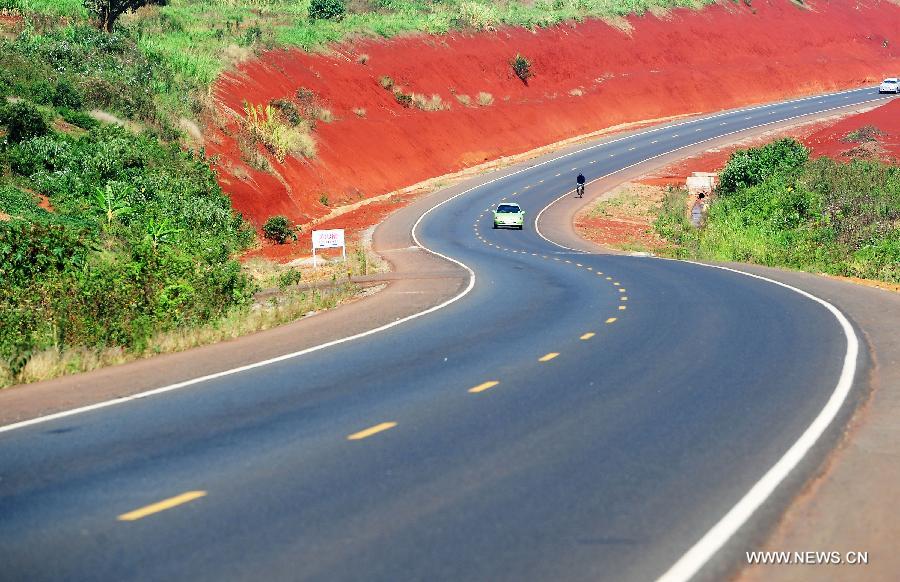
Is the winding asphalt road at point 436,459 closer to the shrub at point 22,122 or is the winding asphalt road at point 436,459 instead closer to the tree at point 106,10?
the shrub at point 22,122

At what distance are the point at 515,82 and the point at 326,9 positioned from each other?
Result: 1616 centimetres

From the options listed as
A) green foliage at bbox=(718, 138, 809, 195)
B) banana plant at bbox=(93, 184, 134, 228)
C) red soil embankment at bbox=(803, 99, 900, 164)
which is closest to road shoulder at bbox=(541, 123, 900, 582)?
banana plant at bbox=(93, 184, 134, 228)

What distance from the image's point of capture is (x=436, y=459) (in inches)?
392

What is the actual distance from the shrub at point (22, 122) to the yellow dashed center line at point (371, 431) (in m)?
27.1

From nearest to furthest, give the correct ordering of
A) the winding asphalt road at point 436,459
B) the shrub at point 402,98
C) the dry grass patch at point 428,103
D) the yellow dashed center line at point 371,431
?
1. the winding asphalt road at point 436,459
2. the yellow dashed center line at point 371,431
3. the shrub at point 402,98
4. the dry grass patch at point 428,103

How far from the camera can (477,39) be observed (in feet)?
294

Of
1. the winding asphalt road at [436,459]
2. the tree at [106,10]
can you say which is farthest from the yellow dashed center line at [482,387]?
the tree at [106,10]

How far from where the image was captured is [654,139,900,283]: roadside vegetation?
3503 cm

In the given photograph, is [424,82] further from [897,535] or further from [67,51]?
[897,535]

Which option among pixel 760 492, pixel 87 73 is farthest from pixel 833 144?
pixel 760 492

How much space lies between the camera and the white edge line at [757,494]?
7.39 m

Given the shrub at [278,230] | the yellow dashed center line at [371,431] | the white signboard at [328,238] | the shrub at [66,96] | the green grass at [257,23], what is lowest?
the shrub at [278,230]

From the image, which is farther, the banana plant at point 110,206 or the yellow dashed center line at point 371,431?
the banana plant at point 110,206

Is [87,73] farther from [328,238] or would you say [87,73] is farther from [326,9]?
[326,9]
